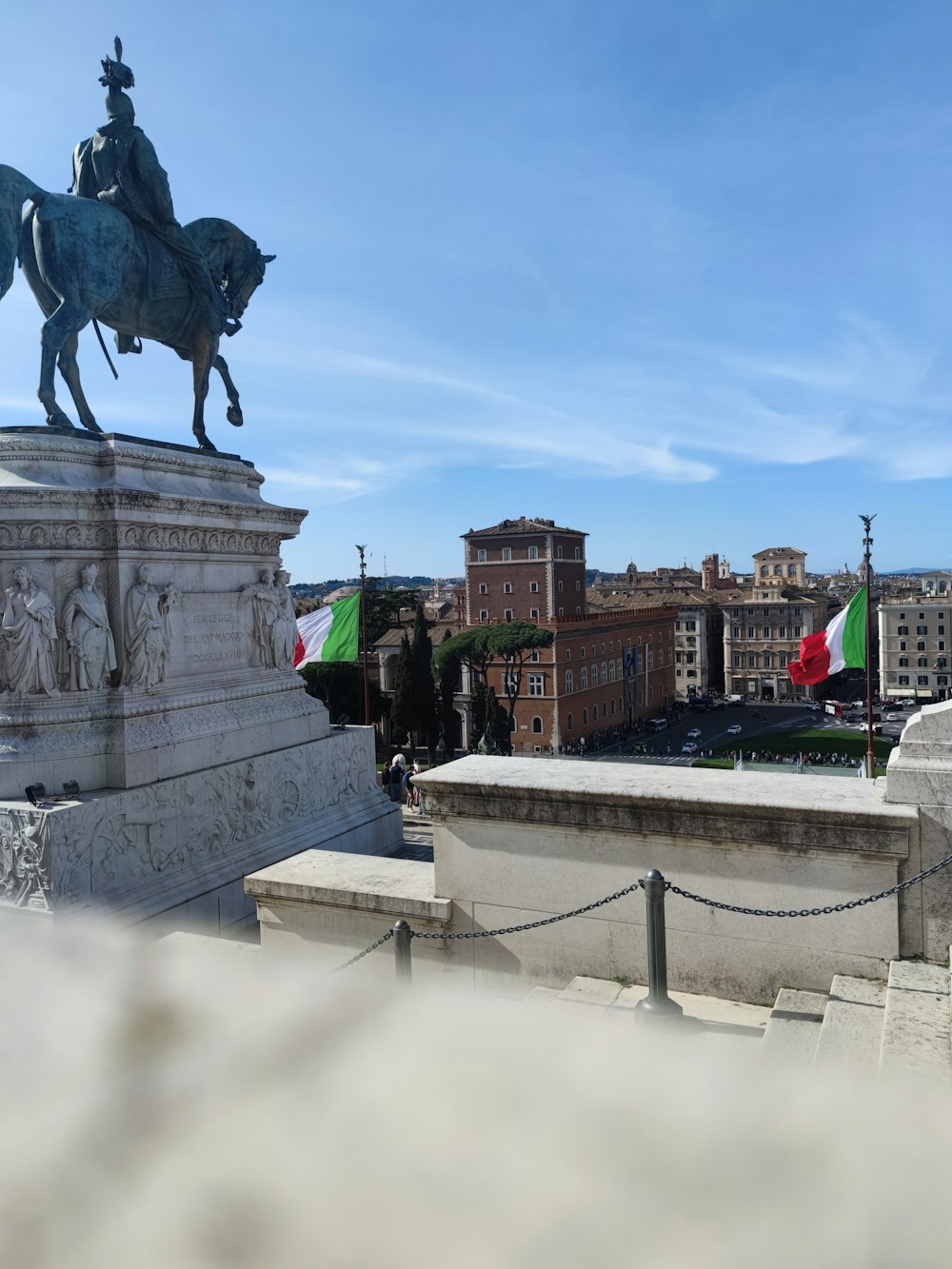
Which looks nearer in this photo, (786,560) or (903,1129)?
(903,1129)

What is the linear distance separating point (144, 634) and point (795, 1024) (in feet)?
23.5

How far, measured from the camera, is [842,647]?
2020 centimetres

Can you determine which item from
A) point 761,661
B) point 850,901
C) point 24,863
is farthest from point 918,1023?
point 761,661

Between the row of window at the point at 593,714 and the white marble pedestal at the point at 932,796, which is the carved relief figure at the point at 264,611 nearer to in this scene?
the white marble pedestal at the point at 932,796

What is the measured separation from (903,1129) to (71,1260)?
2.62 m

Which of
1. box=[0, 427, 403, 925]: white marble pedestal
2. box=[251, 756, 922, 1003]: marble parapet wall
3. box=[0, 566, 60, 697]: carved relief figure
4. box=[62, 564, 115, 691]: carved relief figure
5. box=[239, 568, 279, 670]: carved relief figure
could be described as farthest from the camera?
box=[239, 568, 279, 670]: carved relief figure

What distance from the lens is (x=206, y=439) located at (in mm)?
11383

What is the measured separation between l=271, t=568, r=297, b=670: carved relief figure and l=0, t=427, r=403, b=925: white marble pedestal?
116mm

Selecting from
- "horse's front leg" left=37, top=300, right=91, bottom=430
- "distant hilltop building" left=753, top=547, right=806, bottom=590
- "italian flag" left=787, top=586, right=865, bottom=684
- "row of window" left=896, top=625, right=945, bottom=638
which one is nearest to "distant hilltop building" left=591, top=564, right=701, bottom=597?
"distant hilltop building" left=753, top=547, right=806, bottom=590

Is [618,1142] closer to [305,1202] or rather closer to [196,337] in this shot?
[305,1202]

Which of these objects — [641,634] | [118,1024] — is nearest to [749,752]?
[641,634]

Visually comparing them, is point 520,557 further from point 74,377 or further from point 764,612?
point 74,377

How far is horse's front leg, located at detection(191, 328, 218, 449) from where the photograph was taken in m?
11.4

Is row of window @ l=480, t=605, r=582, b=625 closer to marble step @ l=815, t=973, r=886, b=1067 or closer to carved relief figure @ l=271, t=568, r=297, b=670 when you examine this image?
carved relief figure @ l=271, t=568, r=297, b=670
